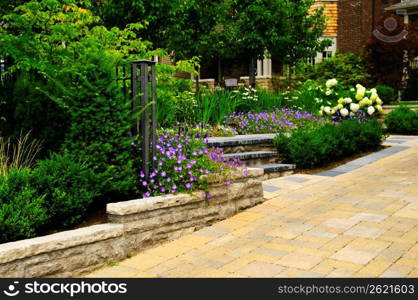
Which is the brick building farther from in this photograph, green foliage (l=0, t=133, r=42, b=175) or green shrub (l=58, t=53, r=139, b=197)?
green shrub (l=58, t=53, r=139, b=197)

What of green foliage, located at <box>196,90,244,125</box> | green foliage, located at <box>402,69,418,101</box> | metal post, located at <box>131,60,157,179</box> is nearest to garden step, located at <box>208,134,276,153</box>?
green foliage, located at <box>196,90,244,125</box>

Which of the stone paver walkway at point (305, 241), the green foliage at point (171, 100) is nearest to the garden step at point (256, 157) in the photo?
the stone paver walkway at point (305, 241)

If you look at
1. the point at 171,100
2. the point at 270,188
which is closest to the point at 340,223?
the point at 270,188

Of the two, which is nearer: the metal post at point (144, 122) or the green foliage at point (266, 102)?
the metal post at point (144, 122)

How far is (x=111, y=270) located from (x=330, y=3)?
76.1ft

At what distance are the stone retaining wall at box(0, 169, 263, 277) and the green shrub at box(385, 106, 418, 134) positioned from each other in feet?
29.9

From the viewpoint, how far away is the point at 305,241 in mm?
5074

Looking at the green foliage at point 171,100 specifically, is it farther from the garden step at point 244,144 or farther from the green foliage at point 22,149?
the green foliage at point 22,149

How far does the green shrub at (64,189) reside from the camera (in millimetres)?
4656

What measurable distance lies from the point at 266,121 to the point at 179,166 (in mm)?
5437

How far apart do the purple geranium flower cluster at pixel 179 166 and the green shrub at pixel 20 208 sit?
114 cm

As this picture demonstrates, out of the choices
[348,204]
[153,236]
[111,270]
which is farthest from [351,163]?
[111,270]

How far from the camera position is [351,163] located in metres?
9.56

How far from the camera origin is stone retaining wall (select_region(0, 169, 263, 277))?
13.1 feet
